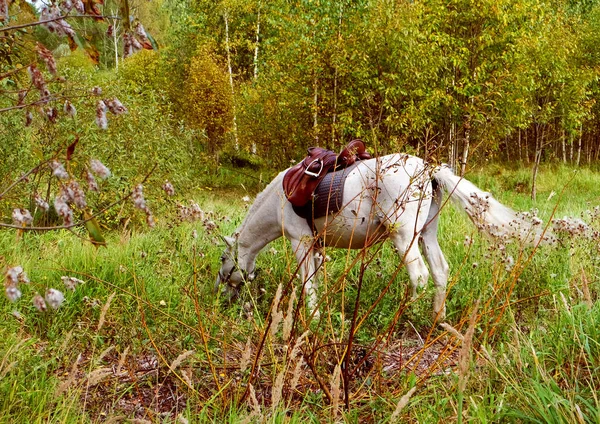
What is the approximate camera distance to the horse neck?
5.11 meters

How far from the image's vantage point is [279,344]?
3.49m

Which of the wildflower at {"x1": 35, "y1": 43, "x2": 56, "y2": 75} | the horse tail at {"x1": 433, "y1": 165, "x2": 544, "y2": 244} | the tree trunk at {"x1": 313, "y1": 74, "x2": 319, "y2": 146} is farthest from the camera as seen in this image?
the tree trunk at {"x1": 313, "y1": 74, "x2": 319, "y2": 146}

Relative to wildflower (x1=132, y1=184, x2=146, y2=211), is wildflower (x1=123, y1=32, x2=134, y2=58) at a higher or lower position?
higher

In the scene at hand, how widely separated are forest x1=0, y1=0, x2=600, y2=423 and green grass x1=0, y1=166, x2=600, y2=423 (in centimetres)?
3

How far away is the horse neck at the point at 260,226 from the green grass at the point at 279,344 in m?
0.32

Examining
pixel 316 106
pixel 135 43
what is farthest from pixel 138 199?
pixel 316 106

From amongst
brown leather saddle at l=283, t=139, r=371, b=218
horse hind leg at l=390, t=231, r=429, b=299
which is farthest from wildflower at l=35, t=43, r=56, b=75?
horse hind leg at l=390, t=231, r=429, b=299

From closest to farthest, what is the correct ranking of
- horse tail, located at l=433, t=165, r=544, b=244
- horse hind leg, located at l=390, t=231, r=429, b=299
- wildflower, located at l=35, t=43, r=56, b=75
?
wildflower, located at l=35, t=43, r=56, b=75 < horse tail, located at l=433, t=165, r=544, b=244 < horse hind leg, located at l=390, t=231, r=429, b=299

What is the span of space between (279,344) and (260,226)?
1807mm

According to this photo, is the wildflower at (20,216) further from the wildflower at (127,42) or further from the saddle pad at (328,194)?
the saddle pad at (328,194)

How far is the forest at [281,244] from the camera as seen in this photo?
225 centimetres

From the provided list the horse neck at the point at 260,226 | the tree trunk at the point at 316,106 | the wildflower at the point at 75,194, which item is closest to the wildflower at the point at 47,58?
the wildflower at the point at 75,194

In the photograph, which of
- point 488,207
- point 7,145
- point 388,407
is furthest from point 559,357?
point 7,145

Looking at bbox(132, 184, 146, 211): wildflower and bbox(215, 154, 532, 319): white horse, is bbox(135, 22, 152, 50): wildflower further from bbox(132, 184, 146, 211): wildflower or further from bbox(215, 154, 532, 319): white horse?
bbox(215, 154, 532, 319): white horse
